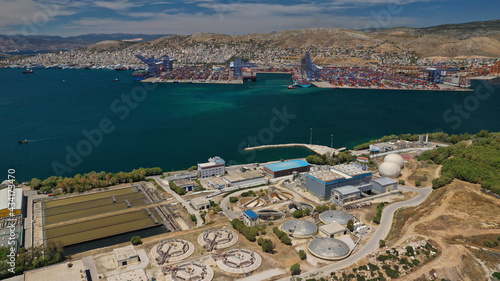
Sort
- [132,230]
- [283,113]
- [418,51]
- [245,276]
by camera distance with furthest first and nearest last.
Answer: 1. [418,51]
2. [283,113]
3. [132,230]
4. [245,276]

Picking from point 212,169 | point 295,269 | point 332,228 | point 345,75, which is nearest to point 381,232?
point 332,228

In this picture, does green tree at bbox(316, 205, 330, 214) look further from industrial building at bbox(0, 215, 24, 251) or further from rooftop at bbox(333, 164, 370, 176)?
industrial building at bbox(0, 215, 24, 251)

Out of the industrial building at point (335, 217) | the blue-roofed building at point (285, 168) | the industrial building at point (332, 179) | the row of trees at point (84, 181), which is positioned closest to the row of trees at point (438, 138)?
the blue-roofed building at point (285, 168)

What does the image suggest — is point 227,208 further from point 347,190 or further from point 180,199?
point 347,190

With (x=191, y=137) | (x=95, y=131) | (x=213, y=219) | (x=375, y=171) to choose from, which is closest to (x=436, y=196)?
(x=375, y=171)

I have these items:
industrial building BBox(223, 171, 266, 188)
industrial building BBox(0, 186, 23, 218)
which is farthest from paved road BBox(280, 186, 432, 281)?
industrial building BBox(0, 186, 23, 218)

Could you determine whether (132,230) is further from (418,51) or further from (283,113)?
(418,51)

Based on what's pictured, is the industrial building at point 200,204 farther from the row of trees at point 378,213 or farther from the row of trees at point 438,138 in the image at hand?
the row of trees at point 438,138
